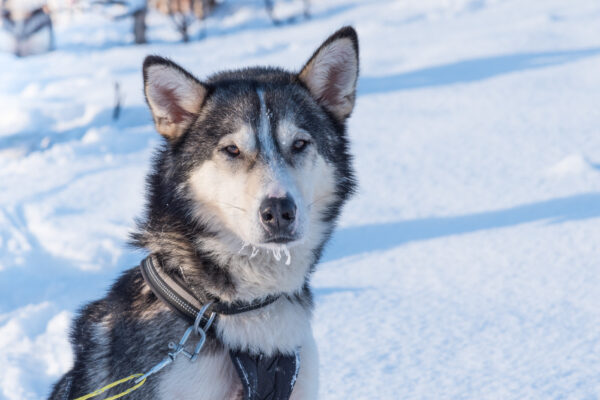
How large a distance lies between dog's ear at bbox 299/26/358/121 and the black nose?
24.7 inches

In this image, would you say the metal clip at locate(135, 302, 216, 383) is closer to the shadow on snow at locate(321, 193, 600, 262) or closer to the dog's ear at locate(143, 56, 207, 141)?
the dog's ear at locate(143, 56, 207, 141)

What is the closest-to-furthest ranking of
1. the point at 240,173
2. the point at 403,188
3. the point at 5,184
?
the point at 240,173 → the point at 403,188 → the point at 5,184

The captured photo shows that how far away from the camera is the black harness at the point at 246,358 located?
205 cm

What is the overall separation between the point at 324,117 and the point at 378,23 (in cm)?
1330

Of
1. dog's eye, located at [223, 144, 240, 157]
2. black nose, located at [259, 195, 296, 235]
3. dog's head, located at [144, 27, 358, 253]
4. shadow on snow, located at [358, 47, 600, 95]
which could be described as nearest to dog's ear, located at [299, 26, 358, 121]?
dog's head, located at [144, 27, 358, 253]

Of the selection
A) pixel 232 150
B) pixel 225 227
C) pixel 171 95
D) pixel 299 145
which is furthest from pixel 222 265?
pixel 171 95

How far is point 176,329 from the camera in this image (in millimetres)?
2053

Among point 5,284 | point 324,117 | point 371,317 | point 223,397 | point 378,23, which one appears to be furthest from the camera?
point 378,23

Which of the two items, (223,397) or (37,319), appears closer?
(223,397)

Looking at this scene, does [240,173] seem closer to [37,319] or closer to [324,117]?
[324,117]

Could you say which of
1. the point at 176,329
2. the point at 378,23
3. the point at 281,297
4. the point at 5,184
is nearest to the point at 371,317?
the point at 281,297

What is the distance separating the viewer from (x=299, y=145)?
7.52ft

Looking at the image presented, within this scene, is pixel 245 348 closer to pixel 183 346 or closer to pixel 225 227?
pixel 183 346

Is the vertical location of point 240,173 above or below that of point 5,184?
above
